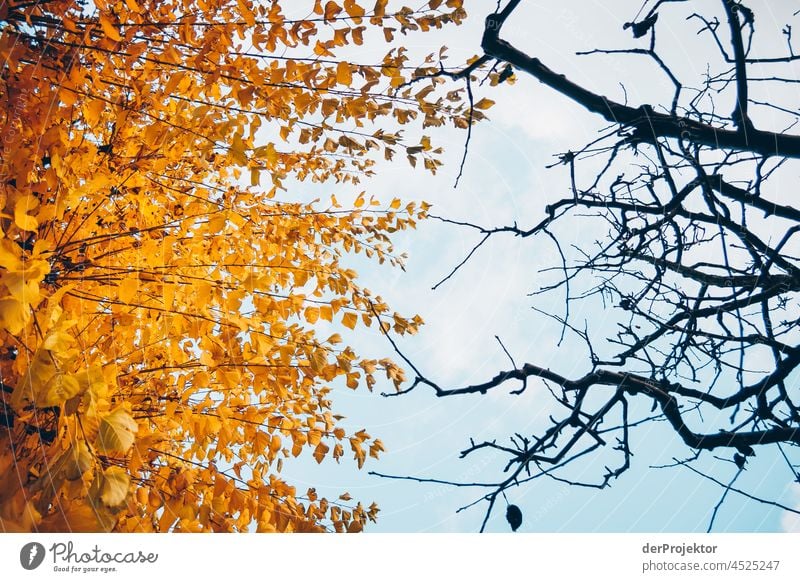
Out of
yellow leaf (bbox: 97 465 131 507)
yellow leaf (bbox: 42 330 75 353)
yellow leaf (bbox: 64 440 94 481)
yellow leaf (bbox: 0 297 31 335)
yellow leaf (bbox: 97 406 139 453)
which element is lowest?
yellow leaf (bbox: 97 465 131 507)

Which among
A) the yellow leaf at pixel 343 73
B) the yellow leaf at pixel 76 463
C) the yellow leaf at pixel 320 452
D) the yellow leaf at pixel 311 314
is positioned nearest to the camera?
the yellow leaf at pixel 76 463

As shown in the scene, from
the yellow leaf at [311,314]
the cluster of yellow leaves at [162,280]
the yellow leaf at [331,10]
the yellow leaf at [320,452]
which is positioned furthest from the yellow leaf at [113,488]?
the yellow leaf at [331,10]

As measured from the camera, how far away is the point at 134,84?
5.80 ft

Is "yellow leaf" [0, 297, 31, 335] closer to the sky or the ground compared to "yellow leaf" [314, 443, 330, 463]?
closer to the sky

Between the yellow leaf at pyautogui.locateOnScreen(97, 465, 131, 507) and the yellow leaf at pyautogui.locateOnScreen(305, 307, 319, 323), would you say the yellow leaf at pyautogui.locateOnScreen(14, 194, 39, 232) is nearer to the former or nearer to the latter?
the yellow leaf at pyautogui.locateOnScreen(97, 465, 131, 507)

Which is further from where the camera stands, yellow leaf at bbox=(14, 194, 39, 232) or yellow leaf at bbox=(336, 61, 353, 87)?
yellow leaf at bbox=(336, 61, 353, 87)

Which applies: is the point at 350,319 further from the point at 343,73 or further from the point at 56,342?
the point at 56,342

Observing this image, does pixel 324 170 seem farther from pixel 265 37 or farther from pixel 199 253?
pixel 265 37

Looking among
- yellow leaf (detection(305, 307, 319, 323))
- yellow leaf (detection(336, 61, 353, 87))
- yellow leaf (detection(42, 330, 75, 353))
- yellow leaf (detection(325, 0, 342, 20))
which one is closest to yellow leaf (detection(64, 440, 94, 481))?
yellow leaf (detection(42, 330, 75, 353))

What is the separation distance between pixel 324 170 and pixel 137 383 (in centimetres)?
139
